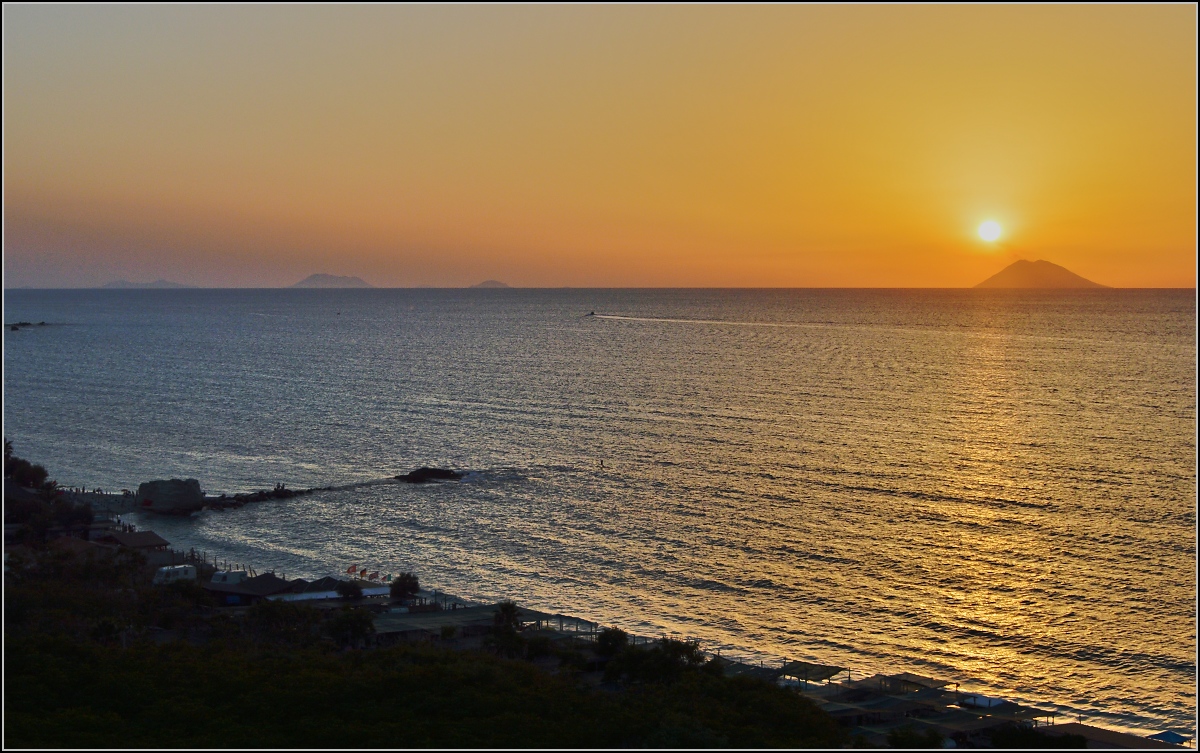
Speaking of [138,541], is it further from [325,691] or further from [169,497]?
[325,691]

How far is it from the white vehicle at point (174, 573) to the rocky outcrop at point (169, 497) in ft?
50.7

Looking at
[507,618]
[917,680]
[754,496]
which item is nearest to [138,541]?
[507,618]

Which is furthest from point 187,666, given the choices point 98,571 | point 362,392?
point 362,392

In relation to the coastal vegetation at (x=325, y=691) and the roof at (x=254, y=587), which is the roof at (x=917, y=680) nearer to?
the coastal vegetation at (x=325, y=691)

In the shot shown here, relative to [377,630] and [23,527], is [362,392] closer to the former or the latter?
[23,527]

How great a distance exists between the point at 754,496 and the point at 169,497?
121ft

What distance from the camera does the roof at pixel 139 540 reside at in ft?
153

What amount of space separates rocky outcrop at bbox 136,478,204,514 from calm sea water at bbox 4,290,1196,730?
4.95ft

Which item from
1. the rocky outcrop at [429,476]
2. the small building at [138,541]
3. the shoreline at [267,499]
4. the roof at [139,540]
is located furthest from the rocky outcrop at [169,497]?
the rocky outcrop at [429,476]

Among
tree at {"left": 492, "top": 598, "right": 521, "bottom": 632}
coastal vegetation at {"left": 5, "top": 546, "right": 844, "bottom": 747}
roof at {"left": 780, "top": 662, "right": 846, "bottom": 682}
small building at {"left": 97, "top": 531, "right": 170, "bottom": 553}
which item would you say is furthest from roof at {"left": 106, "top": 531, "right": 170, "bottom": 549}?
roof at {"left": 780, "top": 662, "right": 846, "bottom": 682}

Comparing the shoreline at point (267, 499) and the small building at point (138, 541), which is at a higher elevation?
the small building at point (138, 541)

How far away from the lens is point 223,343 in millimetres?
186625

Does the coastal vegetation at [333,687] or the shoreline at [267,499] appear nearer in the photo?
the coastal vegetation at [333,687]

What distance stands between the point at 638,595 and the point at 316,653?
17323mm
